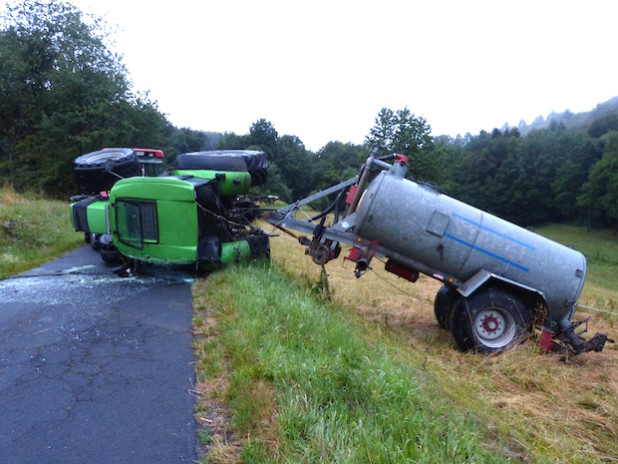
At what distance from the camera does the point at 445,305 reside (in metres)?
7.78

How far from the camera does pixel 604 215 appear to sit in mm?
58031

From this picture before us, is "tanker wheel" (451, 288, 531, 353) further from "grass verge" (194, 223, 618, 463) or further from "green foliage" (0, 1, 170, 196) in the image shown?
"green foliage" (0, 1, 170, 196)

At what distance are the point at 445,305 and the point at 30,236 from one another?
10172mm

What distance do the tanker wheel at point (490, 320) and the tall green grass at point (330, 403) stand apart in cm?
186

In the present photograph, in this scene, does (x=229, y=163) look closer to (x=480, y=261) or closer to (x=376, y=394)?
(x=480, y=261)

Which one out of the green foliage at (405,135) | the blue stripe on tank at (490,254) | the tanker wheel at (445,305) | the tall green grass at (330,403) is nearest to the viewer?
the tall green grass at (330,403)

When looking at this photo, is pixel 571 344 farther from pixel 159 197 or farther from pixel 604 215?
pixel 604 215

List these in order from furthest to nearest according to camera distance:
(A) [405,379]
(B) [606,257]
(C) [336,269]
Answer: (B) [606,257], (C) [336,269], (A) [405,379]

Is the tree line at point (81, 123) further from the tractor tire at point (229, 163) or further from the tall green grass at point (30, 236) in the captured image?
the tall green grass at point (30, 236)

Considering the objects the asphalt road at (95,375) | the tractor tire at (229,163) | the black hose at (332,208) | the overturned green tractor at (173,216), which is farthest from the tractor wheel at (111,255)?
the black hose at (332,208)

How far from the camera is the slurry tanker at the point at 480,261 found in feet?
21.5

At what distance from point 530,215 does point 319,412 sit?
71290mm

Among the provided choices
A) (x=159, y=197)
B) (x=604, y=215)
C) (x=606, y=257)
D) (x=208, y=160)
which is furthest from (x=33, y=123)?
(x=604, y=215)

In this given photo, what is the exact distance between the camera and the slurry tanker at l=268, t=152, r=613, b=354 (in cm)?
657
